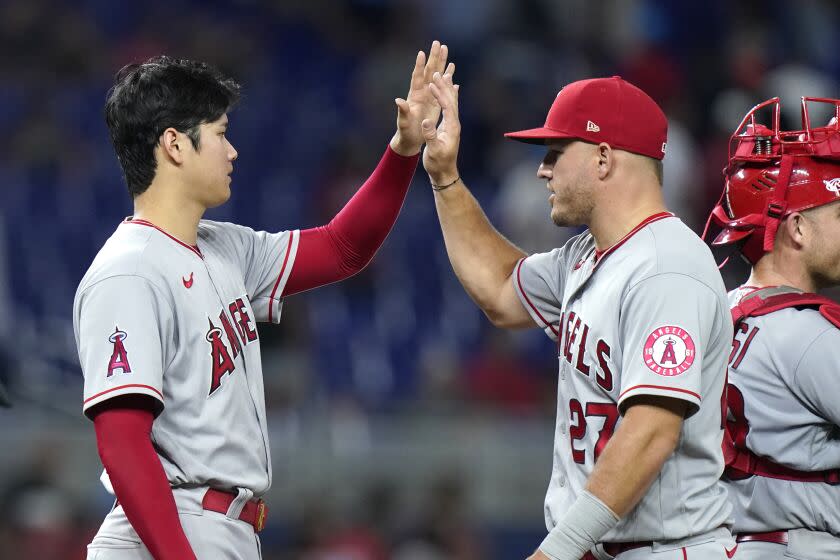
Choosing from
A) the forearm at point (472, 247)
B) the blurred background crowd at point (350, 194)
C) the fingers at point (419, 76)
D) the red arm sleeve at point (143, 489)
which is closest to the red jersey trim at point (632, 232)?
the forearm at point (472, 247)

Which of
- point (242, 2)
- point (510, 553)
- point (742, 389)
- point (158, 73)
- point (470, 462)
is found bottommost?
point (510, 553)

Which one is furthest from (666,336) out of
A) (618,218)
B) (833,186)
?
(833,186)

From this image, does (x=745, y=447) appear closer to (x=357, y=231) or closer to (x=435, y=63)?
(x=357, y=231)

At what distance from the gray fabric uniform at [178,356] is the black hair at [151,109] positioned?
0.16 m

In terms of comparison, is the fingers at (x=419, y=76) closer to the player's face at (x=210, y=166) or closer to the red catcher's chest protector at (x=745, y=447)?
the player's face at (x=210, y=166)

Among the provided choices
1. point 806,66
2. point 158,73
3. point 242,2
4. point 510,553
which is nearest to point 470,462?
point 510,553

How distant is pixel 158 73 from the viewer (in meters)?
2.98

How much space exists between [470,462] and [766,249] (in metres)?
3.24

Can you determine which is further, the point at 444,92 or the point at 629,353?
the point at 444,92

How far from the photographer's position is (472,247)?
11.7 feet

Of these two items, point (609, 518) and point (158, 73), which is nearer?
point (609, 518)

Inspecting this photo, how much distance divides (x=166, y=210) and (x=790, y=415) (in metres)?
1.62

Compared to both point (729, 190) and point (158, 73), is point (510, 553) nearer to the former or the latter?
point (729, 190)

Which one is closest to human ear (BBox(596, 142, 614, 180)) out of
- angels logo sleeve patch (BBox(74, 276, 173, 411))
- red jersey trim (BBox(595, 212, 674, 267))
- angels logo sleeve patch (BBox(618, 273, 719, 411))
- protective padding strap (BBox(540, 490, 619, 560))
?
red jersey trim (BBox(595, 212, 674, 267))
